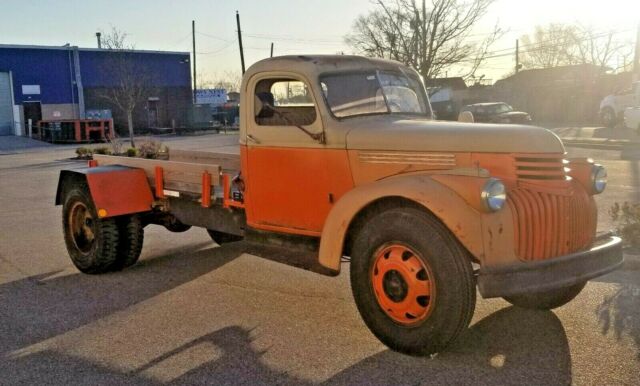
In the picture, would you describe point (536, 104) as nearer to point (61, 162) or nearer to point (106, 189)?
point (61, 162)

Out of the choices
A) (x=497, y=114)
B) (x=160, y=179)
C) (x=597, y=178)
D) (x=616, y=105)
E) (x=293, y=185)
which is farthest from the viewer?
(x=497, y=114)

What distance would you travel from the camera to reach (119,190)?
6680 millimetres

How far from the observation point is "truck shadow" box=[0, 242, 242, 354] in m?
5.12

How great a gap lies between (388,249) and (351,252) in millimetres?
409

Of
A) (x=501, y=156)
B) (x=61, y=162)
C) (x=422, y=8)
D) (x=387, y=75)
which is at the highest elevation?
(x=422, y=8)

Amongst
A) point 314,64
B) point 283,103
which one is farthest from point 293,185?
point 314,64

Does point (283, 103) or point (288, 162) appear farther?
point (283, 103)

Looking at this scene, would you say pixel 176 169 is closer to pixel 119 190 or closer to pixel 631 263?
pixel 119 190

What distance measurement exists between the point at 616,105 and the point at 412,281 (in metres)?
30.8

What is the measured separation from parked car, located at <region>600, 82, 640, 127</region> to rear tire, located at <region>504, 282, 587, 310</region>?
2744 cm

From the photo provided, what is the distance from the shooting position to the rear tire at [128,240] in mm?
6773

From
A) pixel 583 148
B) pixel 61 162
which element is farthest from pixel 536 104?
pixel 61 162

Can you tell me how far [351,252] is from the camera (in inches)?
184

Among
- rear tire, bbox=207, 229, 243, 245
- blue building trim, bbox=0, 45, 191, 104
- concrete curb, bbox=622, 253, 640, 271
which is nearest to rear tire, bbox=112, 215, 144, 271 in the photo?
rear tire, bbox=207, 229, 243, 245
